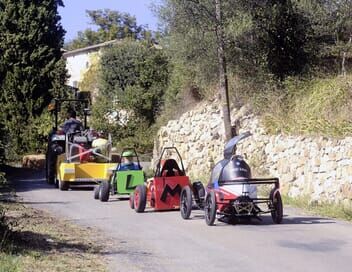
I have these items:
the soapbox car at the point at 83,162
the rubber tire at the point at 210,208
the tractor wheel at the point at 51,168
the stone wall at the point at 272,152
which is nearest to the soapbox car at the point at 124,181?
the soapbox car at the point at 83,162

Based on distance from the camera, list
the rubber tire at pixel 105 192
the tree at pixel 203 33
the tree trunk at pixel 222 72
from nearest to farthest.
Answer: the rubber tire at pixel 105 192, the tree trunk at pixel 222 72, the tree at pixel 203 33

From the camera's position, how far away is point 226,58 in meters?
23.1

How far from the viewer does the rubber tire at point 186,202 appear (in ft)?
46.6

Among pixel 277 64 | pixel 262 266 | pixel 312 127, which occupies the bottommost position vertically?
pixel 262 266

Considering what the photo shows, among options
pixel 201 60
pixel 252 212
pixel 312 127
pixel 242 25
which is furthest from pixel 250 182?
pixel 201 60

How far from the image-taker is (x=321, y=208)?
52.1ft

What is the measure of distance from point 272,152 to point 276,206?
20.8ft

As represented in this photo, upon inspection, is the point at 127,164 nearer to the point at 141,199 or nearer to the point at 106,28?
the point at 141,199

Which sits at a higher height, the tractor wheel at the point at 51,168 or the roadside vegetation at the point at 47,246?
the tractor wheel at the point at 51,168

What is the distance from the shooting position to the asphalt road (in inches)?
384

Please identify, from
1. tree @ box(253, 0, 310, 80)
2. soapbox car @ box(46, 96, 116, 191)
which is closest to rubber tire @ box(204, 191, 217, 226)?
soapbox car @ box(46, 96, 116, 191)

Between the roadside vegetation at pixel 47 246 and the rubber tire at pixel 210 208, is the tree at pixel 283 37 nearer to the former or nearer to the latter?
the rubber tire at pixel 210 208

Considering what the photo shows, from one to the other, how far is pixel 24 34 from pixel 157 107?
7.91m

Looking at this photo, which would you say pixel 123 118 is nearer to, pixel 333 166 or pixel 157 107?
pixel 157 107
